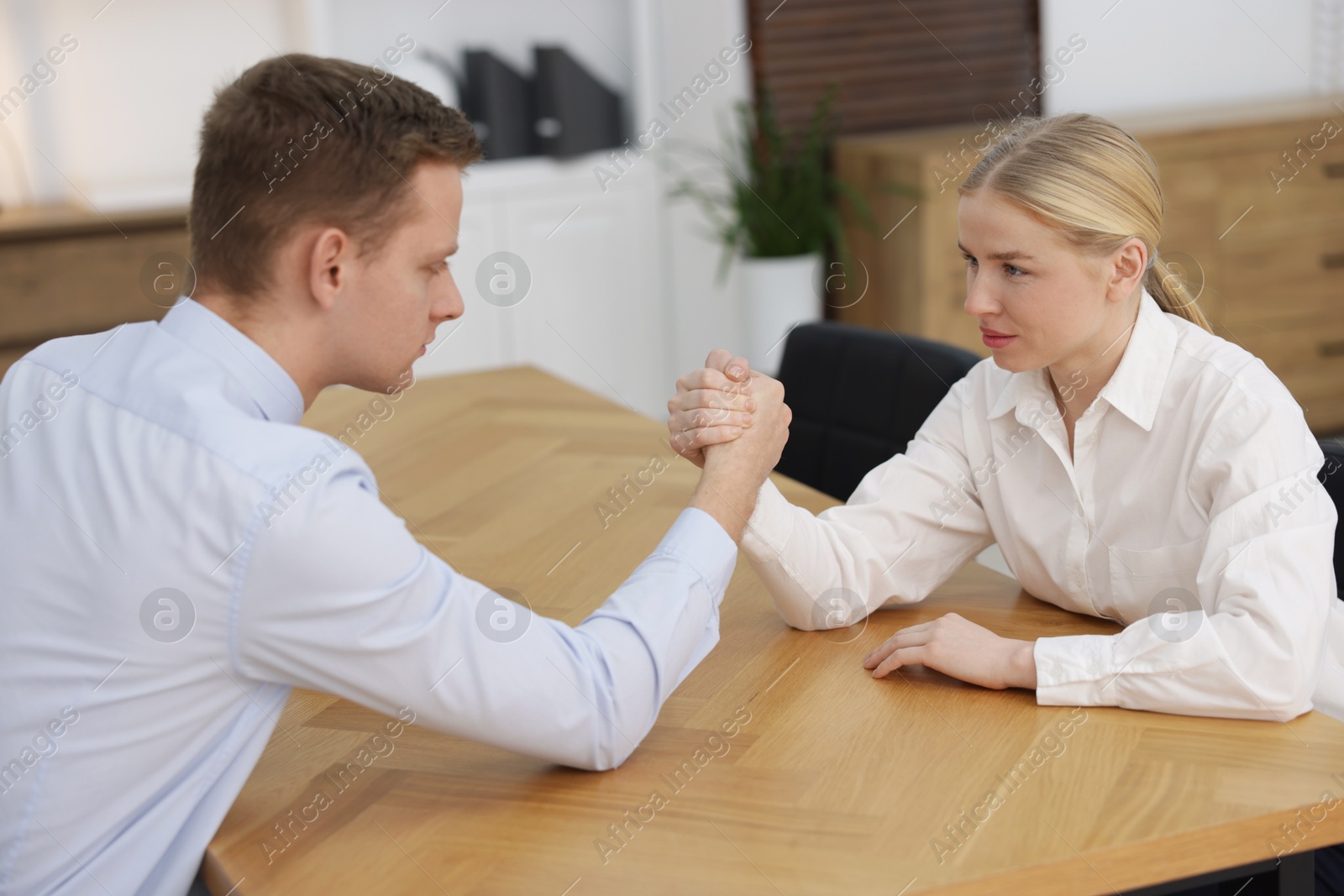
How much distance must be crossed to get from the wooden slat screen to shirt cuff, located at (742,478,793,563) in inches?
131

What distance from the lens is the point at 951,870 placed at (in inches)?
40.0

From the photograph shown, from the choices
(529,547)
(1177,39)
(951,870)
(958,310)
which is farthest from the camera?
(1177,39)

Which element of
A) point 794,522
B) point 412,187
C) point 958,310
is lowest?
point 958,310

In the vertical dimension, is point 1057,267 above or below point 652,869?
above

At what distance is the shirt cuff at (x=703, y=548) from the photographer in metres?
1.28

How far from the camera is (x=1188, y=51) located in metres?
5.02

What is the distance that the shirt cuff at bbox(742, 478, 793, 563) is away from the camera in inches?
58.2

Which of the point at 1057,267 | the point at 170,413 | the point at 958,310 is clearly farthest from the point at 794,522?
the point at 958,310

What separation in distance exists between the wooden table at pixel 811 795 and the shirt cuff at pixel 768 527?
0.33ft

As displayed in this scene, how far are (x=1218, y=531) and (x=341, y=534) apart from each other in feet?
2.73

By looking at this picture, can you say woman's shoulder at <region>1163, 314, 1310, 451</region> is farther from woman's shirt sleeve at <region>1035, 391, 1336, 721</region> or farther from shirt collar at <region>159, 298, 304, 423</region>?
shirt collar at <region>159, 298, 304, 423</region>

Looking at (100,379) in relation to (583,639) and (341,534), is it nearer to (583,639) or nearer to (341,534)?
(341,534)

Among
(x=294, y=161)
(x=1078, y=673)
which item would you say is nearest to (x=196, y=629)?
(x=294, y=161)

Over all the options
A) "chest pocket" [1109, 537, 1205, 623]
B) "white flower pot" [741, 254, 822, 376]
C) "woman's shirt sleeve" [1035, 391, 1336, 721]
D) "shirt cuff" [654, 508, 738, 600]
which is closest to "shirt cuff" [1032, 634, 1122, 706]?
"woman's shirt sleeve" [1035, 391, 1336, 721]
